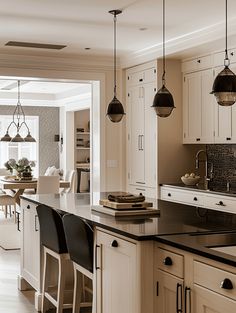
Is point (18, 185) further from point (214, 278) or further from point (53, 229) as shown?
point (214, 278)

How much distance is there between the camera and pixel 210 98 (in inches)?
267

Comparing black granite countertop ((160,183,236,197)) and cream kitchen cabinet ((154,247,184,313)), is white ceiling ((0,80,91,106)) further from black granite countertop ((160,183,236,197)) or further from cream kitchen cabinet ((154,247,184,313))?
cream kitchen cabinet ((154,247,184,313))

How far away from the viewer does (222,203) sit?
239 inches

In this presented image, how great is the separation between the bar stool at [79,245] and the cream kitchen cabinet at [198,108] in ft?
10.4

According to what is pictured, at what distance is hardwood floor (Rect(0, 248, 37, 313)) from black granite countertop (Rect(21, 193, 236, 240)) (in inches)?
36.6

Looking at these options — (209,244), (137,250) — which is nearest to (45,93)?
(137,250)

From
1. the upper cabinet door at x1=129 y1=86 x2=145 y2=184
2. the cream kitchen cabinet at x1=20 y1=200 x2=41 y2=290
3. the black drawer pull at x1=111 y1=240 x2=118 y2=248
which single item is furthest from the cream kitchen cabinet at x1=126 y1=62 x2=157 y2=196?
the black drawer pull at x1=111 y1=240 x2=118 y2=248

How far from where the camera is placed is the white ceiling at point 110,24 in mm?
5156

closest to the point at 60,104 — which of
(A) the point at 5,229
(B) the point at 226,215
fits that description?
(A) the point at 5,229

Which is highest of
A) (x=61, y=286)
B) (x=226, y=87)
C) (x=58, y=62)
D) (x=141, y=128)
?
(x=58, y=62)

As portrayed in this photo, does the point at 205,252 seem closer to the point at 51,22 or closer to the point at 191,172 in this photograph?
the point at 51,22

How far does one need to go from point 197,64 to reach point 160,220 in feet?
12.0

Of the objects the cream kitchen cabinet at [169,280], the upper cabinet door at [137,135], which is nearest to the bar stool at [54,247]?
the cream kitchen cabinet at [169,280]

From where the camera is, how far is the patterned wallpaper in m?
14.2
